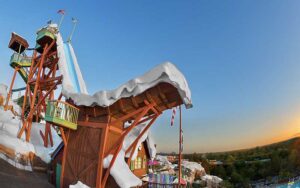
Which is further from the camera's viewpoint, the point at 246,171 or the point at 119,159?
the point at 246,171

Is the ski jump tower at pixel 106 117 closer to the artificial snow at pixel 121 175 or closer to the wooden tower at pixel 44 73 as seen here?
the artificial snow at pixel 121 175

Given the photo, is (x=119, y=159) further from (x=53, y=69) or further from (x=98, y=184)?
(x=53, y=69)

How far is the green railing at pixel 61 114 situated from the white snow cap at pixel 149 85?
4.62 ft

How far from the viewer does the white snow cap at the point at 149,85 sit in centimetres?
910

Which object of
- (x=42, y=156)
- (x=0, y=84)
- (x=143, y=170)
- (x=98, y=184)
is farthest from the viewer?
(x=0, y=84)

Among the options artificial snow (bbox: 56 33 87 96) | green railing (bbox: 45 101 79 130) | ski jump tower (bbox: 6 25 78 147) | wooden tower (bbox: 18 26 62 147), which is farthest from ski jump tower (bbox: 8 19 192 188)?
wooden tower (bbox: 18 26 62 147)

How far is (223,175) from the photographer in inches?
1919

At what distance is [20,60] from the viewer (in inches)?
961

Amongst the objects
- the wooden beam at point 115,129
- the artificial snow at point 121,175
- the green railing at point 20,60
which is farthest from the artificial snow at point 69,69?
the green railing at point 20,60

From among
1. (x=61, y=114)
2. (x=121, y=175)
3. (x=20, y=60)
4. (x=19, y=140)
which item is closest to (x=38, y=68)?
(x=20, y=60)

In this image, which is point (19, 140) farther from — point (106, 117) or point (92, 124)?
point (106, 117)

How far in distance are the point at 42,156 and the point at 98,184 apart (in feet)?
28.5

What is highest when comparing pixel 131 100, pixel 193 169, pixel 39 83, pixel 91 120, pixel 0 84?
pixel 0 84

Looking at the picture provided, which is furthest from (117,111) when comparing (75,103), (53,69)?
(53,69)
